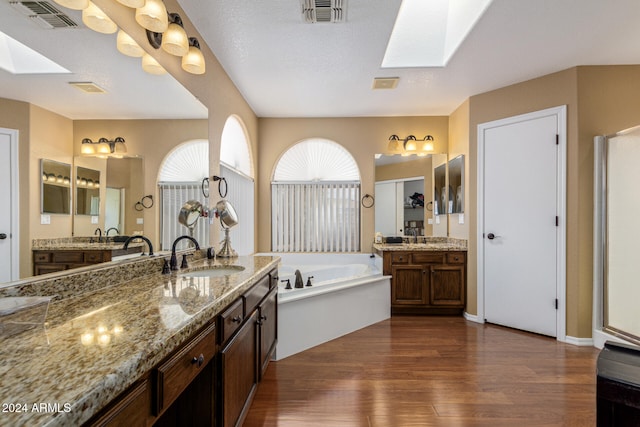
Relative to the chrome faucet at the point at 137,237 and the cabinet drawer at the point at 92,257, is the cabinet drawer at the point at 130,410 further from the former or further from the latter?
the chrome faucet at the point at 137,237

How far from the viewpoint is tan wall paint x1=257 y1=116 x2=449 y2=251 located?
4.29m

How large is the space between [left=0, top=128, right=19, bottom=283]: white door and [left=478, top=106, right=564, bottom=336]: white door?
3.68m

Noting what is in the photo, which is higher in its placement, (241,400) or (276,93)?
(276,93)

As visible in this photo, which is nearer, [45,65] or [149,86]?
[45,65]

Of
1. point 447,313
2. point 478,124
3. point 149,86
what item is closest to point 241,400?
point 149,86

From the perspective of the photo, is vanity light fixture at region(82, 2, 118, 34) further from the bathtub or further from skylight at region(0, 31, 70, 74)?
the bathtub

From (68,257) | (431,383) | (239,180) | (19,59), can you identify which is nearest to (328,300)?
(431,383)

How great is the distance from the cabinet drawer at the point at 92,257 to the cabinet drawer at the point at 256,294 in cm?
68

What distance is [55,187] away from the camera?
3.71 ft

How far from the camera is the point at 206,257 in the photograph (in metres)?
2.52

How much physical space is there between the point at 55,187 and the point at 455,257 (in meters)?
3.62

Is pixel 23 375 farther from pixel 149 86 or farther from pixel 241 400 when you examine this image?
pixel 149 86

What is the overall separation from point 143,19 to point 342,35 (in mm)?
1397

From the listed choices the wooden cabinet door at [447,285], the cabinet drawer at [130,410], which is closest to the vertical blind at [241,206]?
the wooden cabinet door at [447,285]
